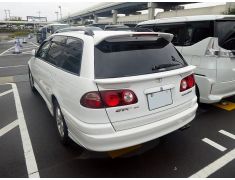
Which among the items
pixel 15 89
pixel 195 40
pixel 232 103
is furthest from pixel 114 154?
pixel 15 89

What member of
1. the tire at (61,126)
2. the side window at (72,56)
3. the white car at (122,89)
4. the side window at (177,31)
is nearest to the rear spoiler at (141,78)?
the white car at (122,89)

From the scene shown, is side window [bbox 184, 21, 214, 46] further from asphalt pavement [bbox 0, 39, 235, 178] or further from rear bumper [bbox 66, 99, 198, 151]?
rear bumper [bbox 66, 99, 198, 151]

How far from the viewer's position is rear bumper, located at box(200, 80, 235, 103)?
4254mm

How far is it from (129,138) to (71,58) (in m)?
1.35

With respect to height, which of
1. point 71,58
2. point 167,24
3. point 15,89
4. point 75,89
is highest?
point 167,24

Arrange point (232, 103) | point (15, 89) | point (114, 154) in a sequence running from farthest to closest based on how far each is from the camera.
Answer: point (15, 89), point (232, 103), point (114, 154)

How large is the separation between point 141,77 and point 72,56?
1.08 meters

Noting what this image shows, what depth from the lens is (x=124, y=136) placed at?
2.57 meters

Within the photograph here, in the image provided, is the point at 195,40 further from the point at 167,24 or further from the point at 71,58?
the point at 71,58

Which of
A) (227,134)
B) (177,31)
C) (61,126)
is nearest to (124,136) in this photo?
(61,126)

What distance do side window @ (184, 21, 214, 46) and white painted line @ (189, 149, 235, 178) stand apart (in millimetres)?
2159

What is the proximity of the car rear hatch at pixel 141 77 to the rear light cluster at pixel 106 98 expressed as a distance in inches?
1.6

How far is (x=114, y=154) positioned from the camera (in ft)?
10.7

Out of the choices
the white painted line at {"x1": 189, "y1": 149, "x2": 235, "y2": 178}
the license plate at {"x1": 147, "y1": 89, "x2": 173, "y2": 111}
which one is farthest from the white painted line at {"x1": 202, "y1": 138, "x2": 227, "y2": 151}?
the license plate at {"x1": 147, "y1": 89, "x2": 173, "y2": 111}
